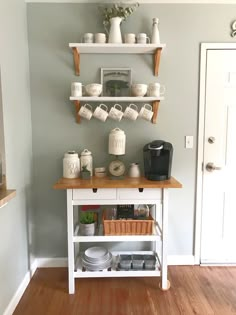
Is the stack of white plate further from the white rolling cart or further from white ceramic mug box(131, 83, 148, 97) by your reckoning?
white ceramic mug box(131, 83, 148, 97)

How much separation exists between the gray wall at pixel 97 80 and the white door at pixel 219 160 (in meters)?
0.11

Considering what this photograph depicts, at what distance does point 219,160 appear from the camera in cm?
224

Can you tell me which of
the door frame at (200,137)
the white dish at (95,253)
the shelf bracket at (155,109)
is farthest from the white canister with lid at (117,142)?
the white dish at (95,253)

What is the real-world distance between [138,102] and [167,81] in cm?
30

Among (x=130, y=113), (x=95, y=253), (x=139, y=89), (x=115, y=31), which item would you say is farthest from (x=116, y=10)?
(x=95, y=253)

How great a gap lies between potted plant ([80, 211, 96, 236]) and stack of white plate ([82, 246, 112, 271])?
22 centimetres

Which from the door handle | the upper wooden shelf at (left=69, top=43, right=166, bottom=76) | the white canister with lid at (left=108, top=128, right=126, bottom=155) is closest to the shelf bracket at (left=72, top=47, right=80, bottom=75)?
the upper wooden shelf at (left=69, top=43, right=166, bottom=76)

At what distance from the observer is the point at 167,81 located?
218 centimetres

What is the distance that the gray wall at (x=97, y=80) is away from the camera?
212 cm

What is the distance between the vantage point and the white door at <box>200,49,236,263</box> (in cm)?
217

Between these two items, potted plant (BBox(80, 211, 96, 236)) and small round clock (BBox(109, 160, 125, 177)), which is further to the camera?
small round clock (BBox(109, 160, 125, 177))

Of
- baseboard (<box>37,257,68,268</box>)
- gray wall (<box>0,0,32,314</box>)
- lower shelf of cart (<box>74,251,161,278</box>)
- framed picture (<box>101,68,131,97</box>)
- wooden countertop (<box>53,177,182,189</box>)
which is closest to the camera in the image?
gray wall (<box>0,0,32,314</box>)

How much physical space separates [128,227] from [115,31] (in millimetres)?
1512

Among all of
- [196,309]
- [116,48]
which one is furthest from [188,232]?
[116,48]
